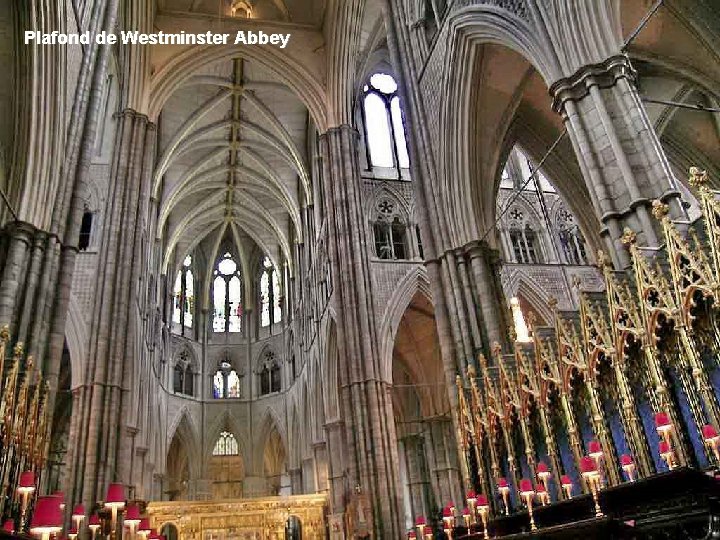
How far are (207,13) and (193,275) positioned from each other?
1591 cm

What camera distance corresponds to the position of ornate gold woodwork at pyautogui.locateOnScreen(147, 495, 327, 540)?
18938 millimetres

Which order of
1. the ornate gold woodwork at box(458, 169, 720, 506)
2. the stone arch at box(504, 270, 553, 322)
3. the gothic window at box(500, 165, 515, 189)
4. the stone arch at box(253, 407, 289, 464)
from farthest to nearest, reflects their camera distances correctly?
the stone arch at box(253, 407, 289, 464)
the gothic window at box(500, 165, 515, 189)
the stone arch at box(504, 270, 553, 322)
the ornate gold woodwork at box(458, 169, 720, 506)

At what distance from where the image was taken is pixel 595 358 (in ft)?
22.6

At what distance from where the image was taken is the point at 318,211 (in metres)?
→ 23.7

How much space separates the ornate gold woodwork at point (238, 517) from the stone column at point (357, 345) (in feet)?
16.7

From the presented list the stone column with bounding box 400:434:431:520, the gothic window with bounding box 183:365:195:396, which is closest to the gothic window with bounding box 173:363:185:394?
the gothic window with bounding box 183:365:195:396

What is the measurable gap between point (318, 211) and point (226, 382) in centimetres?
1325

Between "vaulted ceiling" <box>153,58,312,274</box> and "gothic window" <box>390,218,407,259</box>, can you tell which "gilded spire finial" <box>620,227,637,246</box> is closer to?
A: "gothic window" <box>390,218,407,259</box>

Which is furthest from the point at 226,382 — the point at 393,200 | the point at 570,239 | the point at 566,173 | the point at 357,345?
the point at 566,173

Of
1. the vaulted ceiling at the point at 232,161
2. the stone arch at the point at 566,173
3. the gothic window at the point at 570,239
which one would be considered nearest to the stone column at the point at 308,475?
the vaulted ceiling at the point at 232,161

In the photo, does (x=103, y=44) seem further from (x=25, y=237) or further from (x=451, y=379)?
→ (x=451, y=379)

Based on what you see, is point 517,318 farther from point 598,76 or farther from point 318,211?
point 318,211

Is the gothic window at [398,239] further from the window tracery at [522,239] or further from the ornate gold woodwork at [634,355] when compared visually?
the ornate gold woodwork at [634,355]

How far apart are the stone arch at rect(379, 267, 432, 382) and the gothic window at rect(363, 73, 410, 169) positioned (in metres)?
5.00
